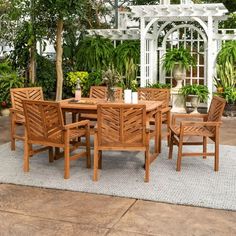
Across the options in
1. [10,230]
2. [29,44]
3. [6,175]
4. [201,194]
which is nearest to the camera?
[10,230]

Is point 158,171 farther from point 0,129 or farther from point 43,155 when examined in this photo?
point 0,129

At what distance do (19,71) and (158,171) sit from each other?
5.80 metres

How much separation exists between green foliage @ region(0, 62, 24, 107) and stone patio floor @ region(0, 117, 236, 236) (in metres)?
4.88

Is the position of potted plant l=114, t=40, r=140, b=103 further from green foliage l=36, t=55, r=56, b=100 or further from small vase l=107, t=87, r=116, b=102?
small vase l=107, t=87, r=116, b=102

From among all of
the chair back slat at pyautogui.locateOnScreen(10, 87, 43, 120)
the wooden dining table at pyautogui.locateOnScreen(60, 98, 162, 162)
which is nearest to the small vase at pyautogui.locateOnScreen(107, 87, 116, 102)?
the wooden dining table at pyautogui.locateOnScreen(60, 98, 162, 162)

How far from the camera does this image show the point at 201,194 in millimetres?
3914

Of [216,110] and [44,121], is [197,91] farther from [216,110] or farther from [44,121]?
[44,121]

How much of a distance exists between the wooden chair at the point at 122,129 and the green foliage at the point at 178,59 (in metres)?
5.04

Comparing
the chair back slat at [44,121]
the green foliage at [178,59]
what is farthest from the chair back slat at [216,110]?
the green foliage at [178,59]

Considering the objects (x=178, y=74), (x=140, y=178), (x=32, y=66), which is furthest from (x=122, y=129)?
(x=32, y=66)

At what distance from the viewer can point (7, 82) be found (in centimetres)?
871

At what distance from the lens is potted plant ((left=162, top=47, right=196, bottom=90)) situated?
29.8 feet

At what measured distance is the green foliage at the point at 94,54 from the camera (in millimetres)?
9773

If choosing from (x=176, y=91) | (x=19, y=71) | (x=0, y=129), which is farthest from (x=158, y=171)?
(x=19, y=71)
